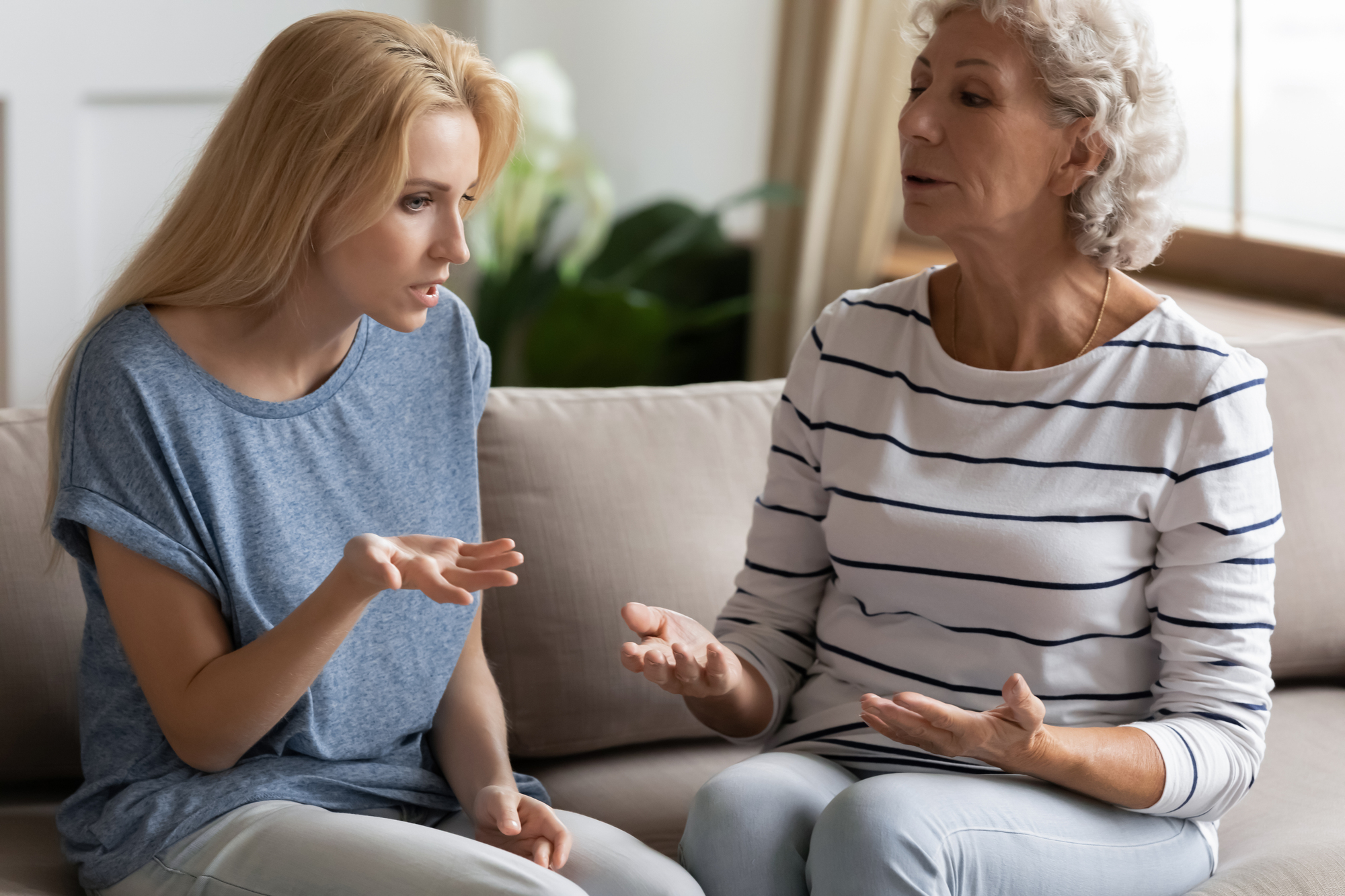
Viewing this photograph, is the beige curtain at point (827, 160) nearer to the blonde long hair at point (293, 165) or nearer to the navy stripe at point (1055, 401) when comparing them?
the navy stripe at point (1055, 401)

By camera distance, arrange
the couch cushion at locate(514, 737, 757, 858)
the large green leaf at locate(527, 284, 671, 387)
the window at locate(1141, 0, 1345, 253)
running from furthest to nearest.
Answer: the large green leaf at locate(527, 284, 671, 387), the window at locate(1141, 0, 1345, 253), the couch cushion at locate(514, 737, 757, 858)

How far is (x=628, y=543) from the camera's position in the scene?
62.8 inches

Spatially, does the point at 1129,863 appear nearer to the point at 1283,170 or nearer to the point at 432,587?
the point at 432,587

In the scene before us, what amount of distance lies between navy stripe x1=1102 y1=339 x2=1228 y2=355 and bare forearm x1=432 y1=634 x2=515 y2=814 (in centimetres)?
73

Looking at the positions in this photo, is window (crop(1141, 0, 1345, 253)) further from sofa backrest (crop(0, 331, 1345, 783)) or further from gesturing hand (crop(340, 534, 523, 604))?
gesturing hand (crop(340, 534, 523, 604))

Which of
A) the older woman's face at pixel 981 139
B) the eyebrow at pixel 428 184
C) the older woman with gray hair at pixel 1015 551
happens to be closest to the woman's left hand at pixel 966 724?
the older woman with gray hair at pixel 1015 551

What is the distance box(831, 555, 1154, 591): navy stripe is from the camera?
3.99 ft

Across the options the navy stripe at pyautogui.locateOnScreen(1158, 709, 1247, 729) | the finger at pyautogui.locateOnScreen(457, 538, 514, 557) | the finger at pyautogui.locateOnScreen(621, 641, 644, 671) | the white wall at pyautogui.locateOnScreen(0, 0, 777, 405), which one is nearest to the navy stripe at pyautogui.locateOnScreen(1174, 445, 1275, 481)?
the navy stripe at pyautogui.locateOnScreen(1158, 709, 1247, 729)

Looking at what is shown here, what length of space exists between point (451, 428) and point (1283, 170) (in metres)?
2.07

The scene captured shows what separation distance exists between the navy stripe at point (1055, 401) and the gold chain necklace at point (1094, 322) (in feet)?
0.15

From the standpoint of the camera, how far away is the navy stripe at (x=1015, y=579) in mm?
1216

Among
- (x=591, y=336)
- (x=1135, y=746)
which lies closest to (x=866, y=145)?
(x=591, y=336)

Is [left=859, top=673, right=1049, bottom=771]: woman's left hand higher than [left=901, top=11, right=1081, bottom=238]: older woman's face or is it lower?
lower

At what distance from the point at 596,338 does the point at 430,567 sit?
2.08 meters
